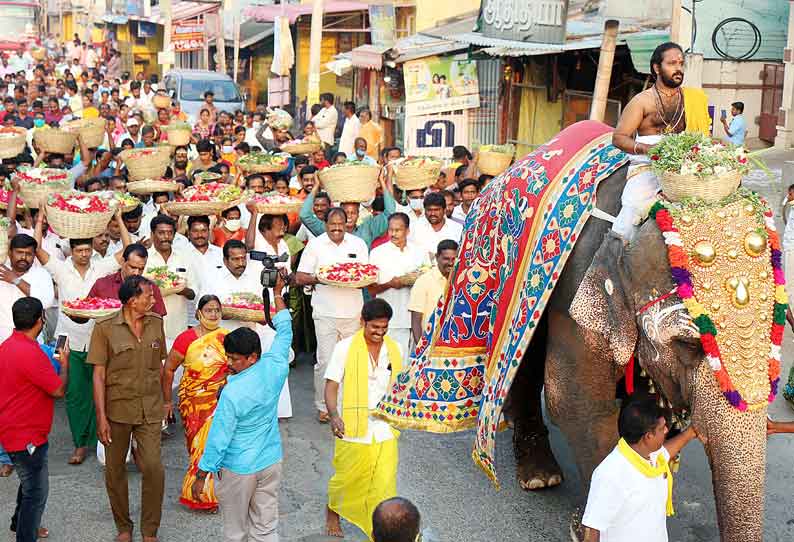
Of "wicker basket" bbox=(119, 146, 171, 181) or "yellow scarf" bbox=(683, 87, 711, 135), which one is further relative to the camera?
"wicker basket" bbox=(119, 146, 171, 181)

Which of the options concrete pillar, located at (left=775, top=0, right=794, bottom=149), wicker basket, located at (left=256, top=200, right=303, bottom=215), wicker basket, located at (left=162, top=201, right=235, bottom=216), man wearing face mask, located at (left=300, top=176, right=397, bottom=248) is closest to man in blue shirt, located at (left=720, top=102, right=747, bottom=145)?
concrete pillar, located at (left=775, top=0, right=794, bottom=149)

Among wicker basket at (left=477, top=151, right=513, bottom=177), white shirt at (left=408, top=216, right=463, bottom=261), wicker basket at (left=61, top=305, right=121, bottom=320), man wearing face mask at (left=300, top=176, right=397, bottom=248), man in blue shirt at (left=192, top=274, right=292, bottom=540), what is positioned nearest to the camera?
man in blue shirt at (left=192, top=274, right=292, bottom=540)

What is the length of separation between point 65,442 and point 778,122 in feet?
36.8

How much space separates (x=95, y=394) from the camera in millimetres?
6688


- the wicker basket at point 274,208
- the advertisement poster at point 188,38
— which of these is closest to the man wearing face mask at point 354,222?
the wicker basket at point 274,208

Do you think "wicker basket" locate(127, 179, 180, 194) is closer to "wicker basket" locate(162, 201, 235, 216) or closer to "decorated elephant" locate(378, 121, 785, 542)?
"wicker basket" locate(162, 201, 235, 216)

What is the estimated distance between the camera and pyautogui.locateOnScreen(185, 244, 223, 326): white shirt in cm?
923

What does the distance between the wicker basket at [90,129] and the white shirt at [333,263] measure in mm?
6046

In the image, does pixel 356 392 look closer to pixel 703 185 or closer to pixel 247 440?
pixel 247 440

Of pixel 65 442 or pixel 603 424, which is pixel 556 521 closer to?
pixel 603 424

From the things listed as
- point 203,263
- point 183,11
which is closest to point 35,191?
point 203,263

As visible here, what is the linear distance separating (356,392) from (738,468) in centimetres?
238

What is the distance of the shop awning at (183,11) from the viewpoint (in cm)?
3672

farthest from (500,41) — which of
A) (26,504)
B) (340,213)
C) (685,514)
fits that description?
(26,504)
